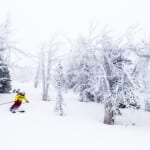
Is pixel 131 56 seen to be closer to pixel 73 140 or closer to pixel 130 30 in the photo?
pixel 130 30

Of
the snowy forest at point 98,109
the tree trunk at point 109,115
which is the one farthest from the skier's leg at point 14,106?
the tree trunk at point 109,115

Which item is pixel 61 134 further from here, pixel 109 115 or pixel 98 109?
pixel 98 109

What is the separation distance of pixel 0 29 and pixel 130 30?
10.8 meters

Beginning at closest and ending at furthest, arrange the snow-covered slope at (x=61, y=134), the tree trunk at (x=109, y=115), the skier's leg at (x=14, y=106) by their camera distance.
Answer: the snow-covered slope at (x=61, y=134), the tree trunk at (x=109, y=115), the skier's leg at (x=14, y=106)

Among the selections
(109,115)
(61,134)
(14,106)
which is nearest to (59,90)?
(14,106)

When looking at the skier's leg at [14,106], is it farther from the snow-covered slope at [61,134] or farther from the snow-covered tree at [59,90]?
the snow-covered tree at [59,90]

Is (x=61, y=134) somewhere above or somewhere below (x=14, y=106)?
below

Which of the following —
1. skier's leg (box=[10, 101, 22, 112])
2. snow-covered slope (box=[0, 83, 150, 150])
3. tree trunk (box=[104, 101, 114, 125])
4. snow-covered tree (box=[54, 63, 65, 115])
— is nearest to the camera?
snow-covered slope (box=[0, 83, 150, 150])

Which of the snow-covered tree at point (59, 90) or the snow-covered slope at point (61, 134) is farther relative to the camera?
the snow-covered tree at point (59, 90)

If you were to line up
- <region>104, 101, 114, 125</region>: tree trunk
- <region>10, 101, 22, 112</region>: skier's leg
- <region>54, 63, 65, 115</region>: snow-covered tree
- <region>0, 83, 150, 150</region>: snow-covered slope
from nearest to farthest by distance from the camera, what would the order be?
<region>0, 83, 150, 150</region>: snow-covered slope
<region>104, 101, 114, 125</region>: tree trunk
<region>10, 101, 22, 112</region>: skier's leg
<region>54, 63, 65, 115</region>: snow-covered tree

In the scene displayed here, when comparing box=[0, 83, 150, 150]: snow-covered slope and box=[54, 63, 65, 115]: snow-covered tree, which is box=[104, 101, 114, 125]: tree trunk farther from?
box=[54, 63, 65, 115]: snow-covered tree

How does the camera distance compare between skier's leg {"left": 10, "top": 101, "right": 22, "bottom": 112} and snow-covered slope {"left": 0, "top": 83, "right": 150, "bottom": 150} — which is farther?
skier's leg {"left": 10, "top": 101, "right": 22, "bottom": 112}

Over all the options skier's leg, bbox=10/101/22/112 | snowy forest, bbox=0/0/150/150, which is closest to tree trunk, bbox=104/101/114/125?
snowy forest, bbox=0/0/150/150

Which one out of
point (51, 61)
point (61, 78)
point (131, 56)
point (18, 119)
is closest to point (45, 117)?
point (18, 119)
